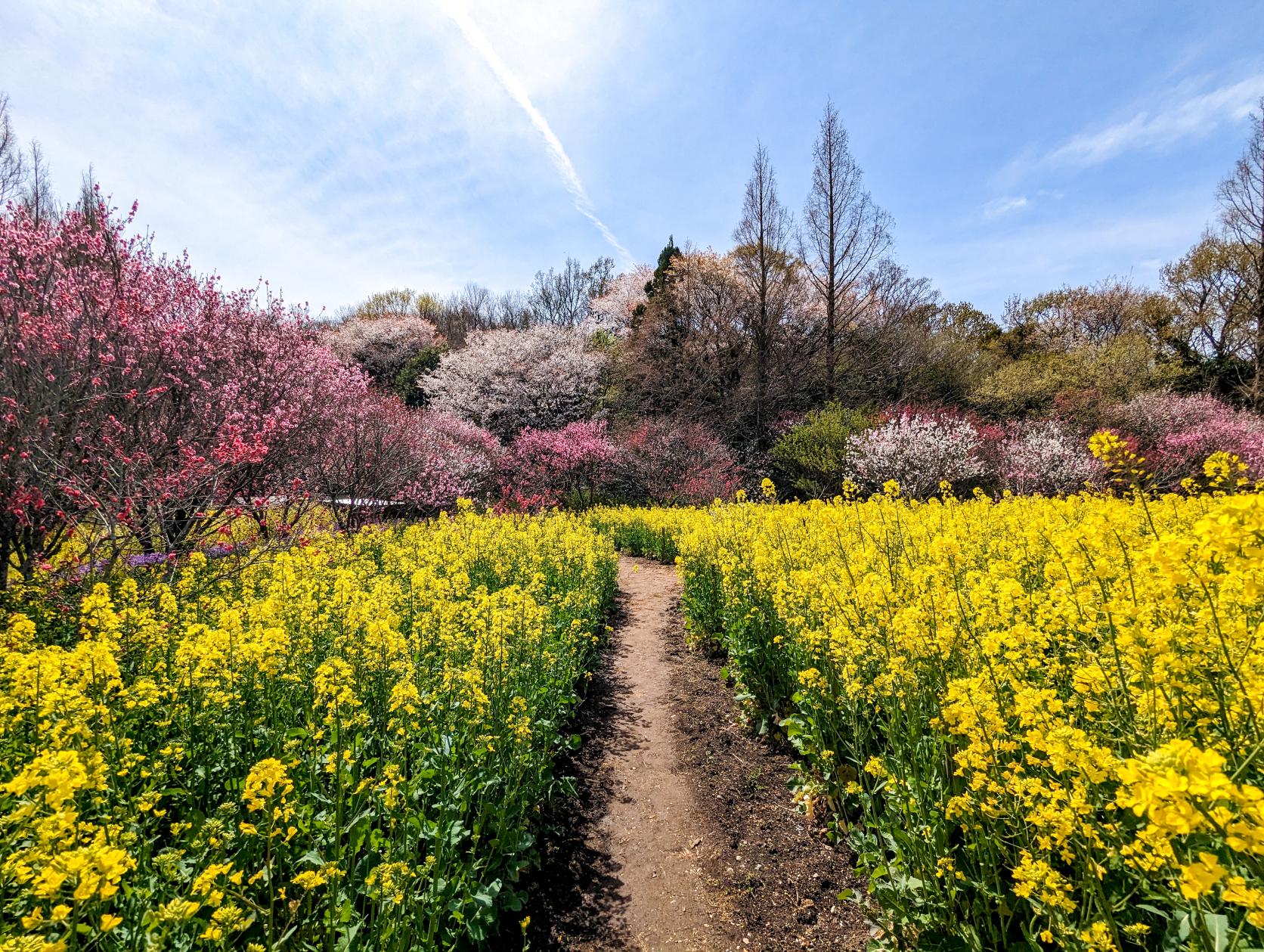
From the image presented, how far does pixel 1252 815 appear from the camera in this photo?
1050mm

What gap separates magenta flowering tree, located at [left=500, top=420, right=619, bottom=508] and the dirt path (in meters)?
17.7

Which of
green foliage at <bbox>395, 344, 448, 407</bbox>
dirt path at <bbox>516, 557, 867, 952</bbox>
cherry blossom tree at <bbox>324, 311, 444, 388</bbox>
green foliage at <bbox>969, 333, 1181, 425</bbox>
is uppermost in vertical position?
cherry blossom tree at <bbox>324, 311, 444, 388</bbox>

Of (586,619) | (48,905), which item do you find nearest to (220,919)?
(48,905)

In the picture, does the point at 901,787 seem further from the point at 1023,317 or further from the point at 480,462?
the point at 1023,317

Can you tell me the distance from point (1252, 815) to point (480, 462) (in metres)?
21.4

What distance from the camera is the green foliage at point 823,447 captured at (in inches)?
736

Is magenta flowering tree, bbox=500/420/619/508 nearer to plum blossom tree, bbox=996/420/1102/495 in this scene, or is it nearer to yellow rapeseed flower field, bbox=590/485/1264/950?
plum blossom tree, bbox=996/420/1102/495

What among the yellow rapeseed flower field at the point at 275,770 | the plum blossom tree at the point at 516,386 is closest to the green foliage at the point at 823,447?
the plum blossom tree at the point at 516,386

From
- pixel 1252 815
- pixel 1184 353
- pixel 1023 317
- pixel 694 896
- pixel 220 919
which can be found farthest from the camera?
pixel 1023 317

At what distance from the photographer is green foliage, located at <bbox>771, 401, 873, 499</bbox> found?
61.4 feet

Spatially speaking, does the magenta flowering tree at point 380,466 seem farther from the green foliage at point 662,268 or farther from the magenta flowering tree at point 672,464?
the green foliage at point 662,268

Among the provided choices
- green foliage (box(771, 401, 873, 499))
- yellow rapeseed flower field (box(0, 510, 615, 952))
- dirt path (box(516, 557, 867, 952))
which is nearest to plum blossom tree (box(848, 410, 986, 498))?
green foliage (box(771, 401, 873, 499))

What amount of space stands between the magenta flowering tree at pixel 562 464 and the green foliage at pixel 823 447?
789cm

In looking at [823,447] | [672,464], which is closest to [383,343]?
[672,464]
